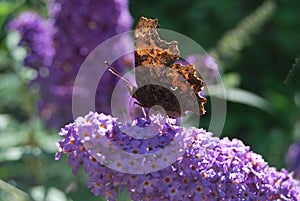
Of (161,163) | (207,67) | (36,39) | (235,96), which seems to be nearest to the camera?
(161,163)

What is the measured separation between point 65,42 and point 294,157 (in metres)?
1.40

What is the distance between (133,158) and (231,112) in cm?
275

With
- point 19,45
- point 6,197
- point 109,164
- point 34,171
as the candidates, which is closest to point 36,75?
point 19,45

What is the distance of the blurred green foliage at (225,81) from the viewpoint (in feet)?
9.37

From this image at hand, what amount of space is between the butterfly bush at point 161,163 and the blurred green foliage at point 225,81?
1.03 feet

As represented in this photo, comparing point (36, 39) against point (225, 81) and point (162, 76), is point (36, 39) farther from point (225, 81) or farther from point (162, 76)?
point (162, 76)

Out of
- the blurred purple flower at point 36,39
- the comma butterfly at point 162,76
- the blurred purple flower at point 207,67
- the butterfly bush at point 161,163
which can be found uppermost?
the blurred purple flower at point 36,39

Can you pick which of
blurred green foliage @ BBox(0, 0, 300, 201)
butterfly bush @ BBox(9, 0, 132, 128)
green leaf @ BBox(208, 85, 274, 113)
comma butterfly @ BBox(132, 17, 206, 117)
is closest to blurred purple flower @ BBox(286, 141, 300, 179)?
blurred green foliage @ BBox(0, 0, 300, 201)

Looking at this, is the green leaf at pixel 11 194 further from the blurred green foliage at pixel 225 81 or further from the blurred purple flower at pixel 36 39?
the blurred purple flower at pixel 36 39

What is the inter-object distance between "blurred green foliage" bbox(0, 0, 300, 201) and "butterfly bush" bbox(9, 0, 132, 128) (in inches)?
2.5

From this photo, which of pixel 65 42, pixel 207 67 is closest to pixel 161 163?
pixel 207 67

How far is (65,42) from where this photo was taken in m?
3.02

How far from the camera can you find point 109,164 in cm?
195

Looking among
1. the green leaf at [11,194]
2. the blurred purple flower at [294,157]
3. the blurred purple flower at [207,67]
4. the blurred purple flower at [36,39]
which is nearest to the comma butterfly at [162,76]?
the green leaf at [11,194]
